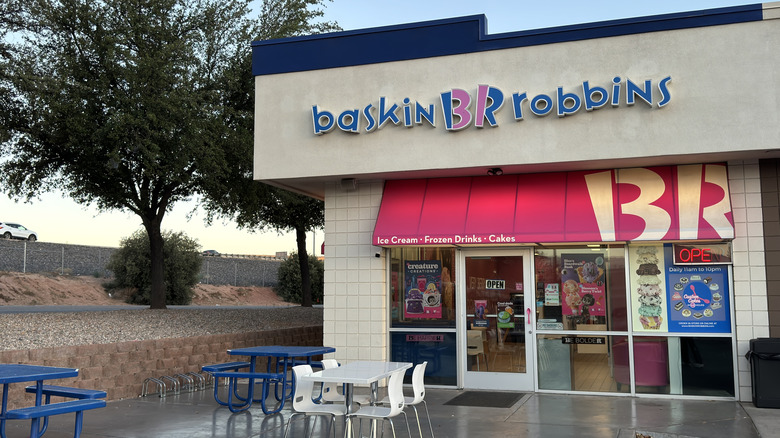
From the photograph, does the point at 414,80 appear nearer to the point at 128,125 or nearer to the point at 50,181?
the point at 128,125

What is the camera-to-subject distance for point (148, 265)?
35.1m

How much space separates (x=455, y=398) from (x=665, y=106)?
17.8 feet

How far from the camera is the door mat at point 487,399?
32.2ft

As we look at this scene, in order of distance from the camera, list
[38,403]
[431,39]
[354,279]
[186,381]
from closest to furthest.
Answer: [38,403]
[431,39]
[186,381]
[354,279]

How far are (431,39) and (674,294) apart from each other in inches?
224

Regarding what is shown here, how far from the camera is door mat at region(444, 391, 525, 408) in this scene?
981 centimetres

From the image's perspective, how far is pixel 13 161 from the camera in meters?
16.6

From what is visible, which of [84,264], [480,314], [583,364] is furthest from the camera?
[84,264]

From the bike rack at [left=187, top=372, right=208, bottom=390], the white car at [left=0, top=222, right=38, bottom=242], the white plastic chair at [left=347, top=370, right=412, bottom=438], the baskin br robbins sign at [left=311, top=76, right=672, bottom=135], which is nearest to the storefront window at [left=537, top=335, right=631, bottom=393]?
the baskin br robbins sign at [left=311, top=76, right=672, bottom=135]

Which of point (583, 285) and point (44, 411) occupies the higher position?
point (583, 285)

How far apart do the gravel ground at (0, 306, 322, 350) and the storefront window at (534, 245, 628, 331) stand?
6.51 meters

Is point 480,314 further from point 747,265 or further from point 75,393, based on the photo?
point 75,393

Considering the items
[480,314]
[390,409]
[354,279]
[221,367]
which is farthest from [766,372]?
[221,367]

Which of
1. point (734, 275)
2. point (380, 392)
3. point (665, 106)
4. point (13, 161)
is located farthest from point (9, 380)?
point (13, 161)
